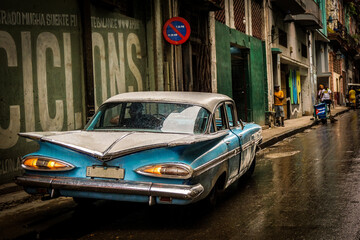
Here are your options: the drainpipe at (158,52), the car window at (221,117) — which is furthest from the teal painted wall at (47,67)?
the car window at (221,117)

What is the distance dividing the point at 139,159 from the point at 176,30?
6.82 m

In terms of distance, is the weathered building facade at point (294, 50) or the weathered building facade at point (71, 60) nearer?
the weathered building facade at point (71, 60)

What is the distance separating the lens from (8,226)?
14.3ft

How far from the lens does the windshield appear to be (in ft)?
15.6

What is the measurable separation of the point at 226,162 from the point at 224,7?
11.4m

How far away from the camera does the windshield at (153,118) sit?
4758 millimetres

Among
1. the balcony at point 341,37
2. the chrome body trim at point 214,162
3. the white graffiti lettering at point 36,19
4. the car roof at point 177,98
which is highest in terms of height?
the balcony at point 341,37

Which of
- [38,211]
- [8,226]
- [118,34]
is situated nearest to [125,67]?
[118,34]

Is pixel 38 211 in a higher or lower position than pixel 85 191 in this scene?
lower

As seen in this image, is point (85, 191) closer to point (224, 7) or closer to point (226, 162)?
point (226, 162)

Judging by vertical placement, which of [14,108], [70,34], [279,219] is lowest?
[279,219]

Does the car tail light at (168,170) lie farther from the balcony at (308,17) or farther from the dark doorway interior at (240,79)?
the balcony at (308,17)

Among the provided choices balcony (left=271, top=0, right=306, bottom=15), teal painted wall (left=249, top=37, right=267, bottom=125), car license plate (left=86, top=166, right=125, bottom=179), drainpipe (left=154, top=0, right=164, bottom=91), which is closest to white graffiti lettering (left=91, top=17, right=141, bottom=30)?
drainpipe (left=154, top=0, right=164, bottom=91)

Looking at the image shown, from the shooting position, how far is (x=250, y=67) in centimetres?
1777
